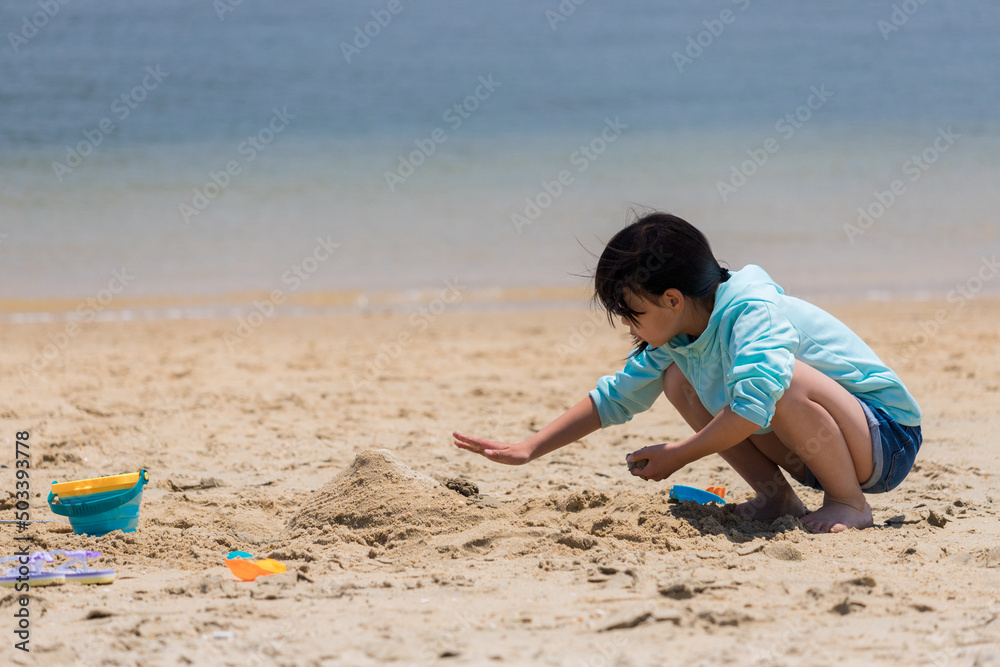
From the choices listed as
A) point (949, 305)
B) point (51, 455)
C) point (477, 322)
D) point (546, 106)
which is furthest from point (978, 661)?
point (546, 106)

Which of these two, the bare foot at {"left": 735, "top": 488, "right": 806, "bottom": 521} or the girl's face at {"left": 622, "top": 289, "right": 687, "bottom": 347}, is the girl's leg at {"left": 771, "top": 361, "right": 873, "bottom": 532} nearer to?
the bare foot at {"left": 735, "top": 488, "right": 806, "bottom": 521}

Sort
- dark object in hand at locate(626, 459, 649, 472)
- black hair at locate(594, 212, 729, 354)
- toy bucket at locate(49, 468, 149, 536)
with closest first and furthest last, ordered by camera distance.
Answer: black hair at locate(594, 212, 729, 354)
dark object in hand at locate(626, 459, 649, 472)
toy bucket at locate(49, 468, 149, 536)

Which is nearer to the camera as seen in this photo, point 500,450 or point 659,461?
point 659,461

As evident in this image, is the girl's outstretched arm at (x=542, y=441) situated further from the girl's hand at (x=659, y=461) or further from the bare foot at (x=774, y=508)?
the bare foot at (x=774, y=508)

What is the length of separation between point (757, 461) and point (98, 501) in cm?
193

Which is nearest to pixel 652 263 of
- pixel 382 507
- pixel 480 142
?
pixel 382 507

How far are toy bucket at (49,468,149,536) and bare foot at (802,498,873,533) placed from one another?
1903mm

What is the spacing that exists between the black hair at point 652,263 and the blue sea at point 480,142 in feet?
8.77

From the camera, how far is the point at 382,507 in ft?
8.32

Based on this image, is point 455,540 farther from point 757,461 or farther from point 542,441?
point 757,461

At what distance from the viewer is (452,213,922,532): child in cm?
219

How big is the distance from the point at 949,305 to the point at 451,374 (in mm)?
4376

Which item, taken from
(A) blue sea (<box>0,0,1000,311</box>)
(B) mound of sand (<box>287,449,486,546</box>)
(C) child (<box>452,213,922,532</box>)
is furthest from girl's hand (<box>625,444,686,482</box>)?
(A) blue sea (<box>0,0,1000,311</box>)

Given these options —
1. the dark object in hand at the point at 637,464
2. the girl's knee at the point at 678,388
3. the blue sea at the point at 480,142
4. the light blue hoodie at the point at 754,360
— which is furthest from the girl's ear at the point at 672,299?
the blue sea at the point at 480,142
